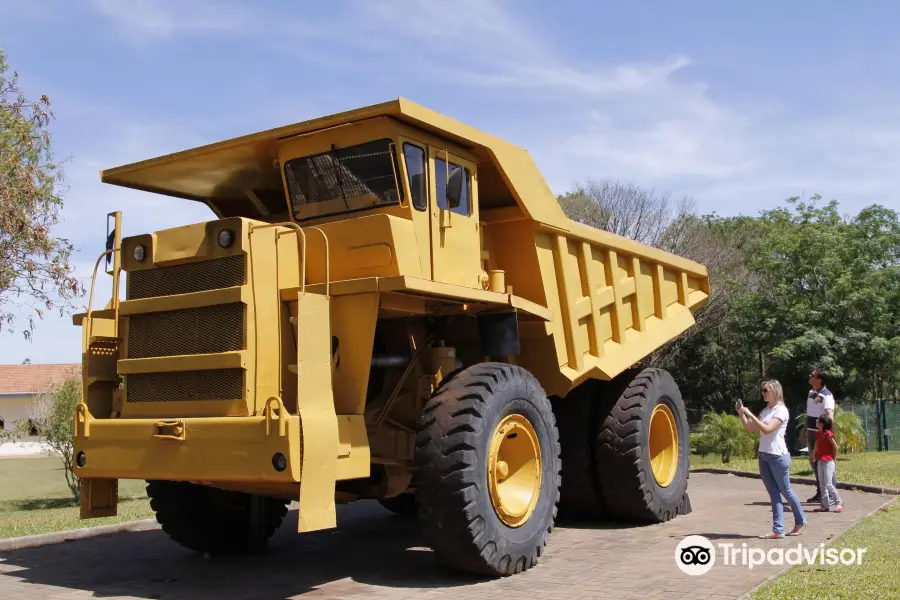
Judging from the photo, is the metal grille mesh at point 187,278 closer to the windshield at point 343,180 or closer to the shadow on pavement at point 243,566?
the windshield at point 343,180

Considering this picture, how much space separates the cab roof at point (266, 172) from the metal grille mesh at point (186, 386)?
7.31 ft

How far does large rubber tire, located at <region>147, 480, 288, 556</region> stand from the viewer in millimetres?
8734

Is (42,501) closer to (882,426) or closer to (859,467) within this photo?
(859,467)

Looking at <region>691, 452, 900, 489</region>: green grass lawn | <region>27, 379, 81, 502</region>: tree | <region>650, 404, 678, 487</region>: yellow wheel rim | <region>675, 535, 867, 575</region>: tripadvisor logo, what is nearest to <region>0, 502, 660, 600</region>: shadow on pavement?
<region>650, 404, 678, 487</region>: yellow wheel rim

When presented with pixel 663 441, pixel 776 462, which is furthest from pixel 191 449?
pixel 663 441

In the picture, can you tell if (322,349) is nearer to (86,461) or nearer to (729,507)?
(86,461)

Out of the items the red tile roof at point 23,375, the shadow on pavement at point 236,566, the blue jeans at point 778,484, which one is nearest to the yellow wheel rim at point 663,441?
the blue jeans at point 778,484

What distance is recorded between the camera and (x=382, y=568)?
8.12m

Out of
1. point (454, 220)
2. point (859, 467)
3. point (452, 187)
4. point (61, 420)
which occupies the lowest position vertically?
point (859, 467)

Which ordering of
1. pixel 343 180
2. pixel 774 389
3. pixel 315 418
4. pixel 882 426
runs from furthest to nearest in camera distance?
pixel 882 426, pixel 774 389, pixel 343 180, pixel 315 418

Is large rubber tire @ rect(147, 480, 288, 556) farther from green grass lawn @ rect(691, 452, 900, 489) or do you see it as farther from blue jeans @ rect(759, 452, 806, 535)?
green grass lawn @ rect(691, 452, 900, 489)

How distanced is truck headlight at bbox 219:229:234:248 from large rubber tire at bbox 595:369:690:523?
5.09 meters

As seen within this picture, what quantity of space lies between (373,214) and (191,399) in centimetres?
216

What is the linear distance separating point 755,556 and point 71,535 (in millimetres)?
7150
